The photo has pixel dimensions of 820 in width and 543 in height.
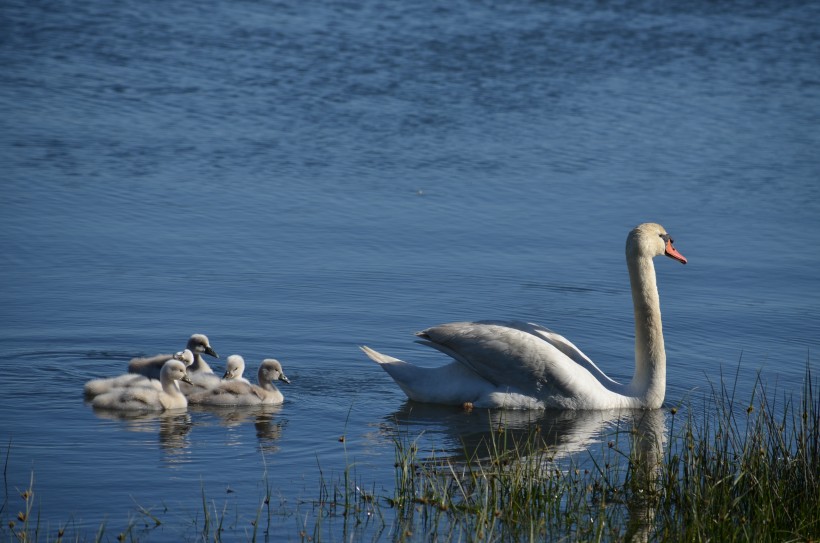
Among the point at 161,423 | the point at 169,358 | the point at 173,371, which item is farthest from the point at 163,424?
the point at 169,358

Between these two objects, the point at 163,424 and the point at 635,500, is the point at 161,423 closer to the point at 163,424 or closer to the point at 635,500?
the point at 163,424

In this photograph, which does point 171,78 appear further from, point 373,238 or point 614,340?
point 614,340

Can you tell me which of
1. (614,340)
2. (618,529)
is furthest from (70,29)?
(618,529)

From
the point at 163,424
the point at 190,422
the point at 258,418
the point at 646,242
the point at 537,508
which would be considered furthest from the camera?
the point at 646,242

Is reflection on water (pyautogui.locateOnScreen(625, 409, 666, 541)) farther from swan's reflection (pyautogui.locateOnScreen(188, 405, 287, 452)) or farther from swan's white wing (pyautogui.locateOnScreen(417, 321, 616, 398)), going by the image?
swan's reflection (pyautogui.locateOnScreen(188, 405, 287, 452))

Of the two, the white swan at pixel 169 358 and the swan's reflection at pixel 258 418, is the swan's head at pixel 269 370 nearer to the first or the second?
the swan's reflection at pixel 258 418

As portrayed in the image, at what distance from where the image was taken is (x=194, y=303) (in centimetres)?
1162

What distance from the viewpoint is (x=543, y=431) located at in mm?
9328

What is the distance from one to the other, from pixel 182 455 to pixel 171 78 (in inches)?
487

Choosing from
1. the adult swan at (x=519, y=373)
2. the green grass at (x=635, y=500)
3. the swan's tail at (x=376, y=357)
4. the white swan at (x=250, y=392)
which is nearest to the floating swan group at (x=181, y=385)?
the white swan at (x=250, y=392)

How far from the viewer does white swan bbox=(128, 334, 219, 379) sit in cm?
988

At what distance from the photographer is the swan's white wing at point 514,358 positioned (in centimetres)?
969

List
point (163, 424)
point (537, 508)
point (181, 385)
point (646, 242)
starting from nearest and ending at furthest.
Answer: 1. point (537, 508)
2. point (163, 424)
3. point (181, 385)
4. point (646, 242)

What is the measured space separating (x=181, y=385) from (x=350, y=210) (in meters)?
5.23
